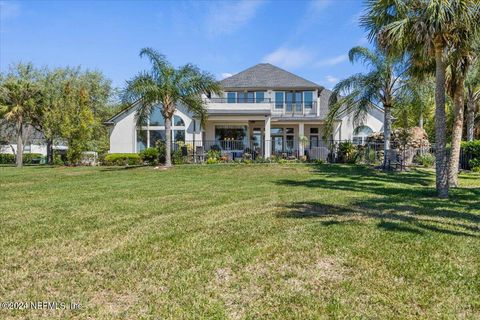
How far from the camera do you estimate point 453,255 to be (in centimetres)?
475

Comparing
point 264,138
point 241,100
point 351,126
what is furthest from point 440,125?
point 241,100

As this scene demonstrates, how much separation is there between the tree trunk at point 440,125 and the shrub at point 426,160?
437 inches

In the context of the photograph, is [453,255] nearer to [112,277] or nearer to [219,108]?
[112,277]

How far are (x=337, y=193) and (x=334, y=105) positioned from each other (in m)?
10.9

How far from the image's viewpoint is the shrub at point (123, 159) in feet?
82.3

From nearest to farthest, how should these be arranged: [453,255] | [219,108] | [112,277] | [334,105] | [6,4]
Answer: [112,277] < [453,255] < [6,4] < [334,105] < [219,108]

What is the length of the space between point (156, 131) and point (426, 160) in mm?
19720

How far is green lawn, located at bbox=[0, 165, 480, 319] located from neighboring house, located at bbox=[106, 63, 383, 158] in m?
17.8

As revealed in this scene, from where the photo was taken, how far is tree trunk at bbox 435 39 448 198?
1031cm

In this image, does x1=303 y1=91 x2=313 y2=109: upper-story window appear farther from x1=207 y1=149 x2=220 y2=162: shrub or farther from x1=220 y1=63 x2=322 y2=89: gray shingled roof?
x1=207 y1=149 x2=220 y2=162: shrub

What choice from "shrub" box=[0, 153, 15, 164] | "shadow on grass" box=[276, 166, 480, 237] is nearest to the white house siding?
"shrub" box=[0, 153, 15, 164]

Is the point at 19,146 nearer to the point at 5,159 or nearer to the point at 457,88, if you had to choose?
the point at 5,159

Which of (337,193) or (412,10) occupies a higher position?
(412,10)

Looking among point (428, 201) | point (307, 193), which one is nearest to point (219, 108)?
point (307, 193)
